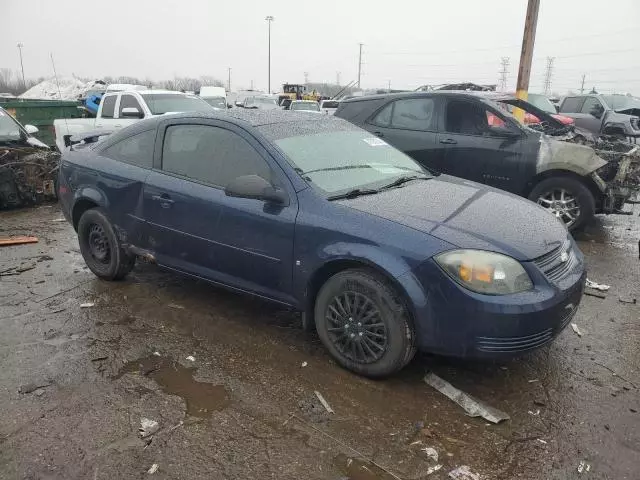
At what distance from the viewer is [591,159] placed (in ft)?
20.3

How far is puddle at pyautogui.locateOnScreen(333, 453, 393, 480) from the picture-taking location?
97.3 inches

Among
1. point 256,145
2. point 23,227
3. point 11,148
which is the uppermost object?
point 256,145

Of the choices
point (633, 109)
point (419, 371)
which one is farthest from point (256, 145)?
point (633, 109)

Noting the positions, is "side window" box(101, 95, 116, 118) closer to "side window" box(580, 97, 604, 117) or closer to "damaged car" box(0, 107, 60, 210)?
"damaged car" box(0, 107, 60, 210)

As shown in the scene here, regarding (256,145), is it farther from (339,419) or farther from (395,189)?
(339,419)

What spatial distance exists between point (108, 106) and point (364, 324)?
10.1m

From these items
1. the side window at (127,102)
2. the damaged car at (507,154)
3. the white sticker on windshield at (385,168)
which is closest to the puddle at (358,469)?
the white sticker on windshield at (385,168)

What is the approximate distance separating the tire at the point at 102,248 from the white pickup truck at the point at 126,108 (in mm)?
6276

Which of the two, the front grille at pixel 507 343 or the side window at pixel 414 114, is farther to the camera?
the side window at pixel 414 114

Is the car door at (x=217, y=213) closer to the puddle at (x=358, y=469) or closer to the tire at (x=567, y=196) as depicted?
the puddle at (x=358, y=469)

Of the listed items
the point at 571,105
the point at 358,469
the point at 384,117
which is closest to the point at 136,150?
the point at 358,469

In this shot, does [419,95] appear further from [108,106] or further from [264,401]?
[108,106]

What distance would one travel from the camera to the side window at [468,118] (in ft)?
21.4

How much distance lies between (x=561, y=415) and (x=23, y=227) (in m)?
6.77
